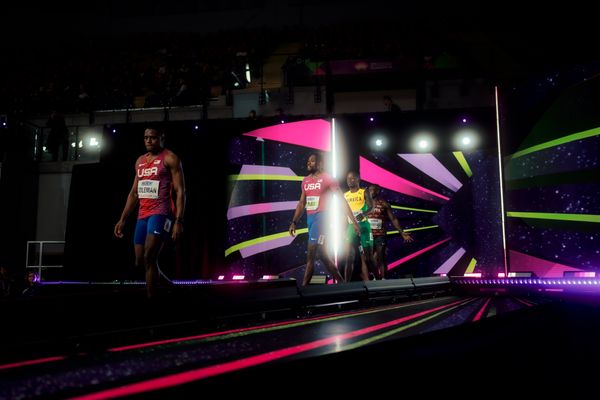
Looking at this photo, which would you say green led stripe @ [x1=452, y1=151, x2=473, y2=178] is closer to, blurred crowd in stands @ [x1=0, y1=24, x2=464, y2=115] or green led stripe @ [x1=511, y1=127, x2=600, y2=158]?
green led stripe @ [x1=511, y1=127, x2=600, y2=158]

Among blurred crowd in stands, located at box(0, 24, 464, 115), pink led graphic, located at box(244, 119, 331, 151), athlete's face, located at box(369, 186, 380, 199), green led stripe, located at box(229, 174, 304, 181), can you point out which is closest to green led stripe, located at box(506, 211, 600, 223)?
athlete's face, located at box(369, 186, 380, 199)

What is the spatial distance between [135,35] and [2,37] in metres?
4.76

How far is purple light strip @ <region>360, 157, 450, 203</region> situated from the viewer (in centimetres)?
962

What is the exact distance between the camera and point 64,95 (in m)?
12.8

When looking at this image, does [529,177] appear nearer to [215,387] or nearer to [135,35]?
[215,387]

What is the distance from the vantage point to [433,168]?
31.6 feet

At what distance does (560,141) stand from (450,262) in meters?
2.92

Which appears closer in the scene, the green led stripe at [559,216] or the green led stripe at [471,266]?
the green led stripe at [559,216]

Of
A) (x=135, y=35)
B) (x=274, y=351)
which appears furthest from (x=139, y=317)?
(x=135, y=35)

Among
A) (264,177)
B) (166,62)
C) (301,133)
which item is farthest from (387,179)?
(166,62)

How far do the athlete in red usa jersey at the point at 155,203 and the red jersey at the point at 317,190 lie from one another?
6.73ft

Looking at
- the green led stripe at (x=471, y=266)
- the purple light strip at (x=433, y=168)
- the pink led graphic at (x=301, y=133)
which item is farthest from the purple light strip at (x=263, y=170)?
the green led stripe at (x=471, y=266)

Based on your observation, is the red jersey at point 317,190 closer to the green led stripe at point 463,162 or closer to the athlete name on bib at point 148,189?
the athlete name on bib at point 148,189

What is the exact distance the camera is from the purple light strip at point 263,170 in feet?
31.8
